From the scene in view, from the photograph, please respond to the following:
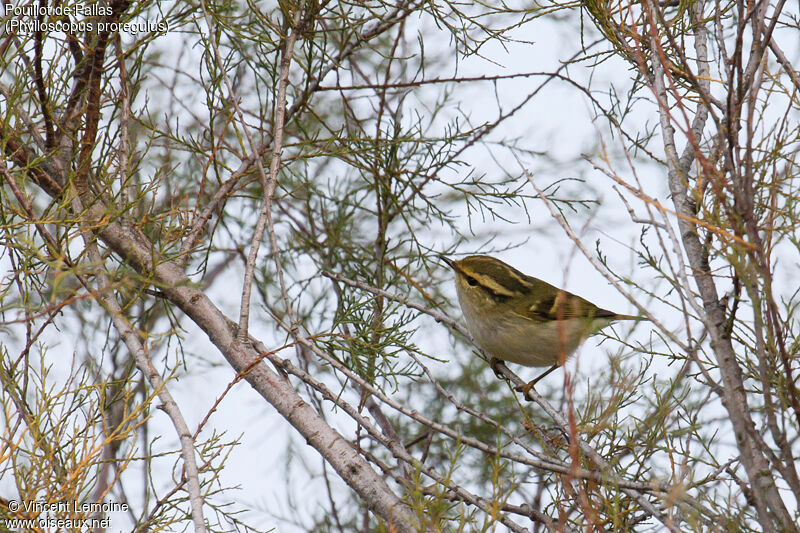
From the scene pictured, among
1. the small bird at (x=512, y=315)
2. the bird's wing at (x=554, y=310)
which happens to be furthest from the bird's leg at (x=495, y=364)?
the bird's wing at (x=554, y=310)

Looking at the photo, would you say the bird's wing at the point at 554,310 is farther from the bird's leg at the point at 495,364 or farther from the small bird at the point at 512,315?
the bird's leg at the point at 495,364

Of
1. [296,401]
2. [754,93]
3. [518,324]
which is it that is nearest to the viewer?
[754,93]

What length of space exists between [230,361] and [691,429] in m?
1.51

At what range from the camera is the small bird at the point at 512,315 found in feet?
12.4

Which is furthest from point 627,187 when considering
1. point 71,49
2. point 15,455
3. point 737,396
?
point 71,49

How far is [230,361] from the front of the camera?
2650 millimetres

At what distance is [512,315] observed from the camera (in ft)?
12.8

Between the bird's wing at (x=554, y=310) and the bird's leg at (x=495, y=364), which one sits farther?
the bird's wing at (x=554, y=310)

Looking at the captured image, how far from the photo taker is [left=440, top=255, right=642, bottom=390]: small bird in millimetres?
3779

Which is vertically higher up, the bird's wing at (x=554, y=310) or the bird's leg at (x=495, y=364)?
the bird's wing at (x=554, y=310)

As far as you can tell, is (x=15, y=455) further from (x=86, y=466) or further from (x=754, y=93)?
(x=754, y=93)

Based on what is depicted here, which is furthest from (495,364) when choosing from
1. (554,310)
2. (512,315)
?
(554,310)

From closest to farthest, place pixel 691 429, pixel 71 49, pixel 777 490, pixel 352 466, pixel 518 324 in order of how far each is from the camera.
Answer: pixel 777 490, pixel 691 429, pixel 352 466, pixel 71 49, pixel 518 324

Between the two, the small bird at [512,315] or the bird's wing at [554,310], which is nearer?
the small bird at [512,315]
